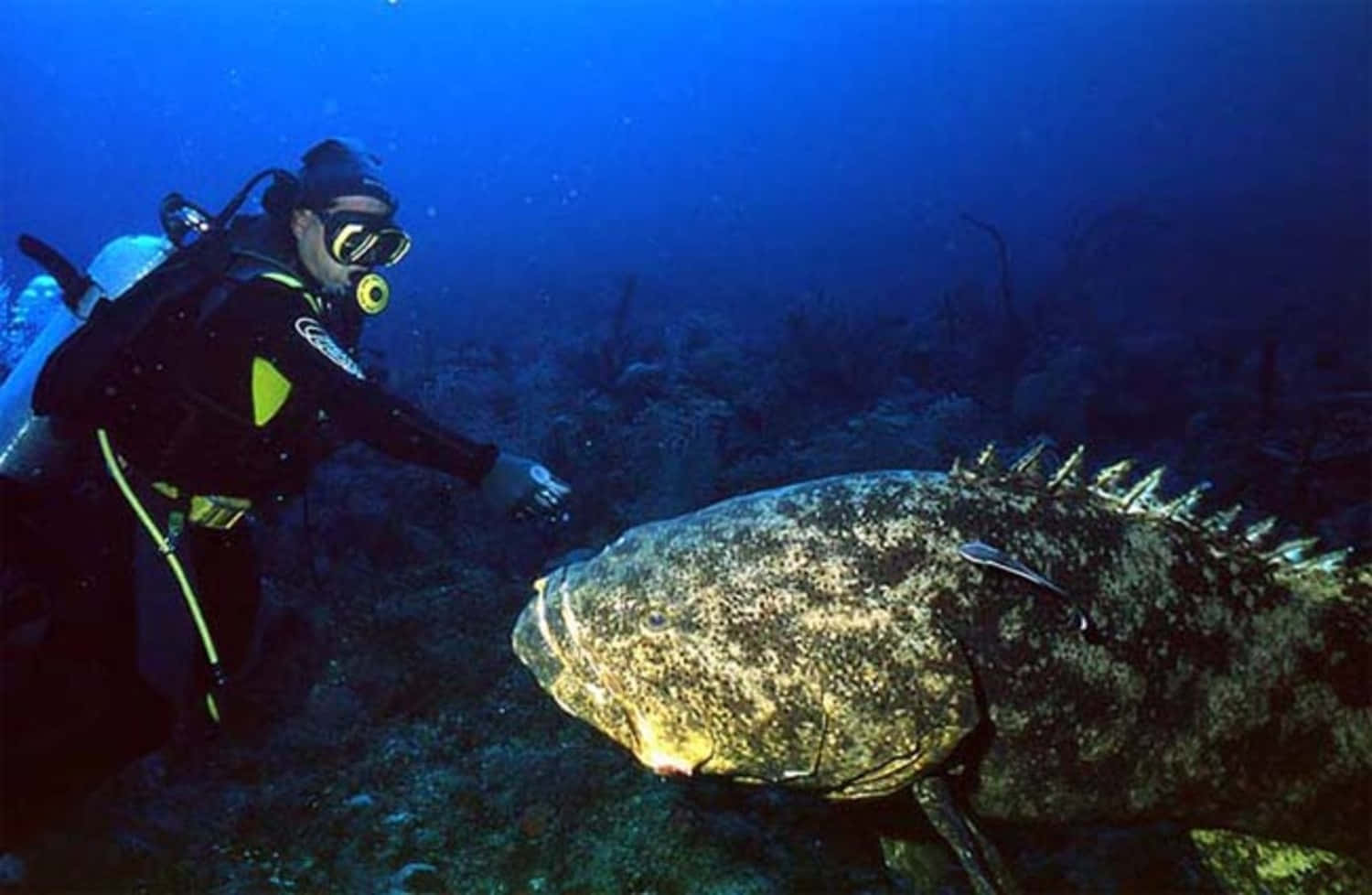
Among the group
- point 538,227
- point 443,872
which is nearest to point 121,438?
point 443,872

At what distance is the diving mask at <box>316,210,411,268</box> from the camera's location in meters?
3.86

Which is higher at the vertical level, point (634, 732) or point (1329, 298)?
point (634, 732)

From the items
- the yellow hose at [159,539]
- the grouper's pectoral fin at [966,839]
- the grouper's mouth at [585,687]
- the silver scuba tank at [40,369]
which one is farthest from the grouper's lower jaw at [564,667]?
the silver scuba tank at [40,369]

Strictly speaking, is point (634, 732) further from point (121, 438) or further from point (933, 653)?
point (121, 438)

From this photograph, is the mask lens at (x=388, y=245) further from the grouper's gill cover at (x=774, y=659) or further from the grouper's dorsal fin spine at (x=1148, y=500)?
the grouper's dorsal fin spine at (x=1148, y=500)

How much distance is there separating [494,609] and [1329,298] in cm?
2139

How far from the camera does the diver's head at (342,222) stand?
3.87m

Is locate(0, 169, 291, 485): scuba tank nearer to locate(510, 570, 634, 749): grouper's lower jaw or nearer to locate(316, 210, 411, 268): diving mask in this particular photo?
locate(316, 210, 411, 268): diving mask

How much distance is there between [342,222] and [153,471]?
146 cm

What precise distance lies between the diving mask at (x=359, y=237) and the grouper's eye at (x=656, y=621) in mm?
2717

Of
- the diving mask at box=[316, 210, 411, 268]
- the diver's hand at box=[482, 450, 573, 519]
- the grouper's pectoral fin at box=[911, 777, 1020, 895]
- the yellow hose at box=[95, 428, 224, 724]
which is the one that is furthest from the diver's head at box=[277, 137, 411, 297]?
the grouper's pectoral fin at box=[911, 777, 1020, 895]

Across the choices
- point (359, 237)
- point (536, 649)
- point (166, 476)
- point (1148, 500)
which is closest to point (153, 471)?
point (166, 476)

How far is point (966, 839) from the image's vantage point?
2.07m

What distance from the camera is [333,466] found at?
27.6 ft
